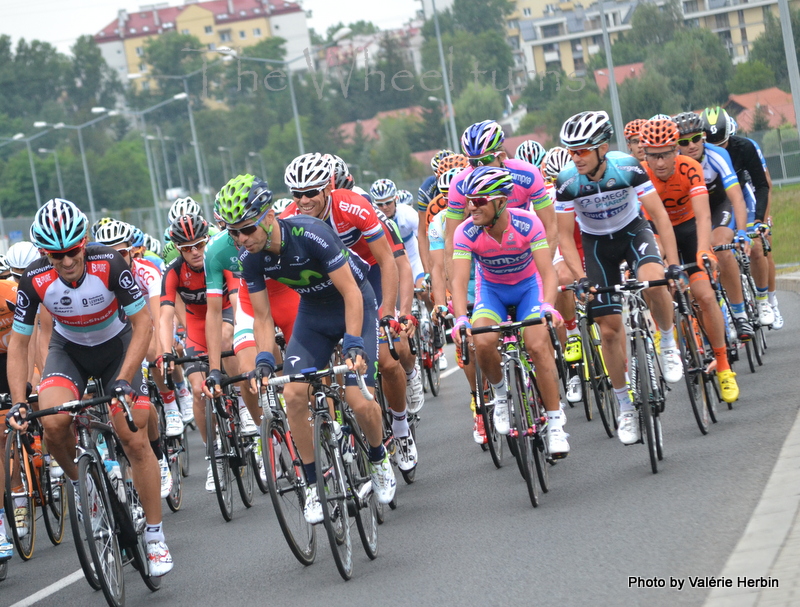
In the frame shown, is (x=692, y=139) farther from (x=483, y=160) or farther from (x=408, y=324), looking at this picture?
(x=408, y=324)

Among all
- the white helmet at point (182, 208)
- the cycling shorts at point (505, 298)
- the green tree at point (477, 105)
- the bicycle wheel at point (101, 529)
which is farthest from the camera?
the green tree at point (477, 105)

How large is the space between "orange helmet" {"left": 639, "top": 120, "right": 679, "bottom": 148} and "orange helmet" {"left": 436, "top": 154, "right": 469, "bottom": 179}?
337cm

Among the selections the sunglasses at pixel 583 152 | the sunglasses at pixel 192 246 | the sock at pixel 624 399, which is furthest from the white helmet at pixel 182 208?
the sock at pixel 624 399

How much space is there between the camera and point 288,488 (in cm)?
718

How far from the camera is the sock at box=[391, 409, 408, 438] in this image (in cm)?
898

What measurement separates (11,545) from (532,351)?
12.7 ft

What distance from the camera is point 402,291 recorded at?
9375 millimetres

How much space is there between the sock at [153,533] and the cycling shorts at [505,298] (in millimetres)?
2553

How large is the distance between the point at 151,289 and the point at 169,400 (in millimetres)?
1116

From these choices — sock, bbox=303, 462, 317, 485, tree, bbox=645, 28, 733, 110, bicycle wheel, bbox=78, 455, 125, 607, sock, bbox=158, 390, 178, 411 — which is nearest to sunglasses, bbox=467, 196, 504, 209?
sock, bbox=303, 462, 317, 485

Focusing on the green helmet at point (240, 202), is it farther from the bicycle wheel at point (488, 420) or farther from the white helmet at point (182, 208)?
the white helmet at point (182, 208)

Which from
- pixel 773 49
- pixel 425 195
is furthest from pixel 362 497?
pixel 773 49

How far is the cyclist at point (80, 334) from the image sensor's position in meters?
7.31

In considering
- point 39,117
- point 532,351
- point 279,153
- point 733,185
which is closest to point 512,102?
point 733,185
